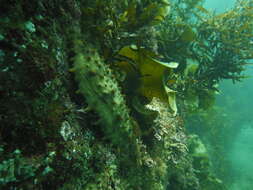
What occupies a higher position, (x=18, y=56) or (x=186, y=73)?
(x=186, y=73)

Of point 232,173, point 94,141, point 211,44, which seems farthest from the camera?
point 232,173

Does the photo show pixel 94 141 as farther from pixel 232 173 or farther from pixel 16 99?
pixel 232 173

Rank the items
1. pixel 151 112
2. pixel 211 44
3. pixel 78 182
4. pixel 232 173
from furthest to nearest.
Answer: pixel 232 173
pixel 211 44
pixel 151 112
pixel 78 182

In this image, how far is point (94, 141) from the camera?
1839 millimetres

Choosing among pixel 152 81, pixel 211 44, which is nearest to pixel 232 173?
pixel 211 44

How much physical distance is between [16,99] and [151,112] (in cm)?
154

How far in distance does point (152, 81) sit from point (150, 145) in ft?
3.63

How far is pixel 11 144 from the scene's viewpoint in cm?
120

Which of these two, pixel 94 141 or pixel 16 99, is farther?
pixel 94 141

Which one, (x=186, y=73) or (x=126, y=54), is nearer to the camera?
(x=126, y=54)

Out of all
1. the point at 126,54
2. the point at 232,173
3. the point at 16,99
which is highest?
the point at 126,54

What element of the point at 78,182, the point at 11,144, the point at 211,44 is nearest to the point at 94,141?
the point at 78,182

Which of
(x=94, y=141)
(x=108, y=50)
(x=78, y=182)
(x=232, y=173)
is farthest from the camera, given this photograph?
(x=232, y=173)

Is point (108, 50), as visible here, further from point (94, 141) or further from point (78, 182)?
point (78, 182)
